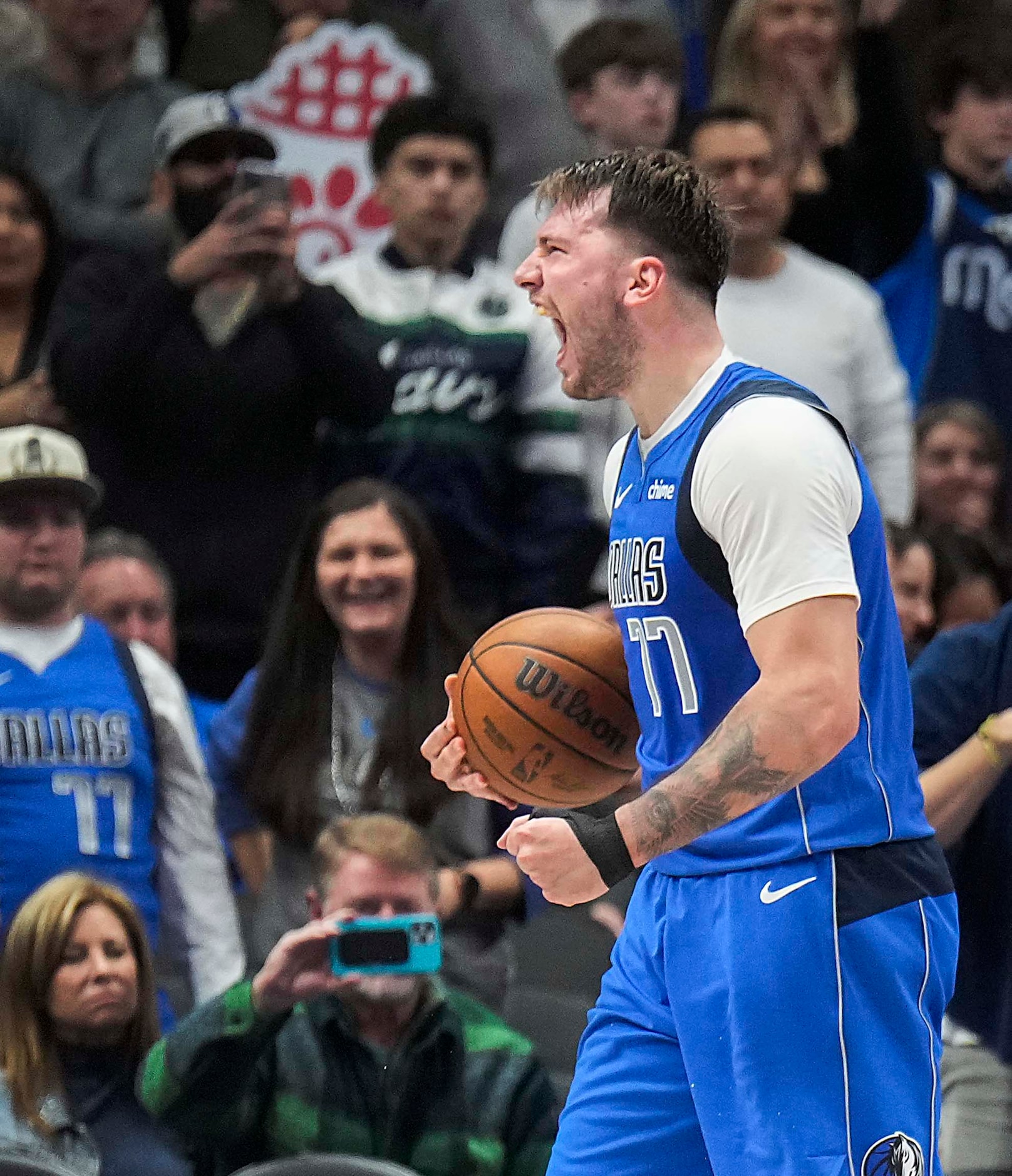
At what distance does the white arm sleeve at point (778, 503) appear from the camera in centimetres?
277

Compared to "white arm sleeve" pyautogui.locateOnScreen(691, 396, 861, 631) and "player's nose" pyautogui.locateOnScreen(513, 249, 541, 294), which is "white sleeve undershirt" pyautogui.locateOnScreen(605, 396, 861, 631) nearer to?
"white arm sleeve" pyautogui.locateOnScreen(691, 396, 861, 631)

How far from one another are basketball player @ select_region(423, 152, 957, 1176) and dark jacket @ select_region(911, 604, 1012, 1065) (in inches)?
65.1

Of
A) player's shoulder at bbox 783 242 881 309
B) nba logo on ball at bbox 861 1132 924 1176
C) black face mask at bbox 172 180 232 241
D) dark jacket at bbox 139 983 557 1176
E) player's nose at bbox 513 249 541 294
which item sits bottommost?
dark jacket at bbox 139 983 557 1176

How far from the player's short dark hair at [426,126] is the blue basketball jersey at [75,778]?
217cm

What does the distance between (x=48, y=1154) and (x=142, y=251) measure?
10.3 feet

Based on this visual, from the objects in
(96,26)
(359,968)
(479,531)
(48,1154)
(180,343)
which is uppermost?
(96,26)

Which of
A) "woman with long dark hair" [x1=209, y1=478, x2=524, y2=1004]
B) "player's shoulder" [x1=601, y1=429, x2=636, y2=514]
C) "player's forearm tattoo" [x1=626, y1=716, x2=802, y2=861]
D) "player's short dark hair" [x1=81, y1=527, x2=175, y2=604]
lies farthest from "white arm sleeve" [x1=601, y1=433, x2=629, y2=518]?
"player's short dark hair" [x1=81, y1=527, x2=175, y2=604]

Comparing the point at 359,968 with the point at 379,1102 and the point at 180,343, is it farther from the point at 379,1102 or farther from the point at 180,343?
the point at 180,343

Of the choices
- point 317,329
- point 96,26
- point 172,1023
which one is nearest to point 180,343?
point 317,329

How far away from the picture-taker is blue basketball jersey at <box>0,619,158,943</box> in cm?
505

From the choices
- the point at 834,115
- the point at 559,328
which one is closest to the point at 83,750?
the point at 559,328

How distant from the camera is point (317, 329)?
19.3ft

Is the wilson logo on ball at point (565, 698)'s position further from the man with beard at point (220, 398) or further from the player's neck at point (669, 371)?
the man with beard at point (220, 398)

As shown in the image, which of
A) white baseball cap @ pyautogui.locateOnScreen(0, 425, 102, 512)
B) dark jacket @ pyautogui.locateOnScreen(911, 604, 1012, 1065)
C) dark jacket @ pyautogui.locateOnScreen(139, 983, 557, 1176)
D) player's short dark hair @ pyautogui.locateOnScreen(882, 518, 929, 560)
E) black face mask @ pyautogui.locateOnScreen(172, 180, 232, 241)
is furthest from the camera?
black face mask @ pyautogui.locateOnScreen(172, 180, 232, 241)
